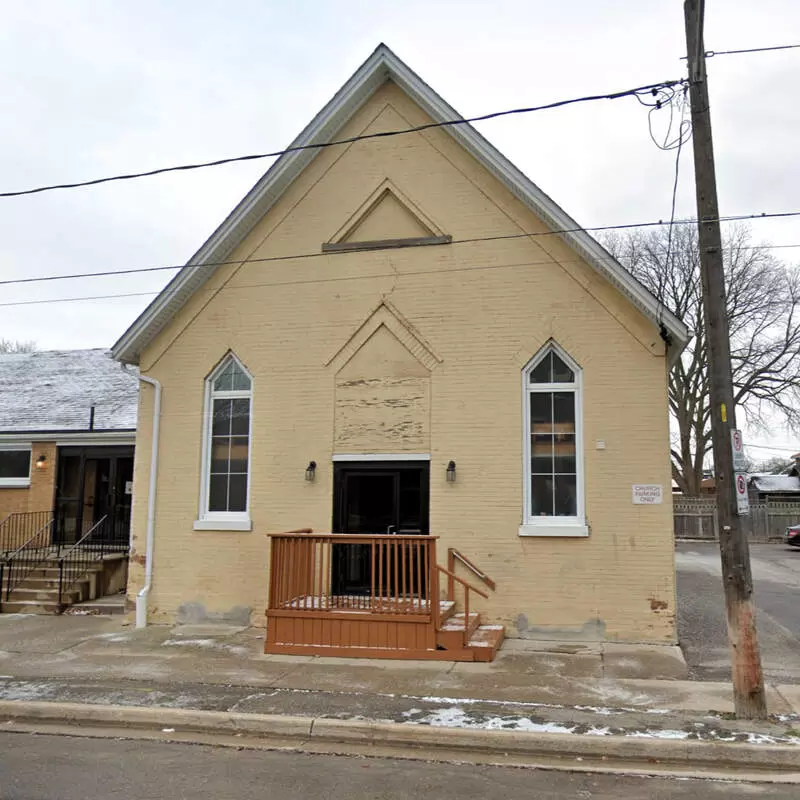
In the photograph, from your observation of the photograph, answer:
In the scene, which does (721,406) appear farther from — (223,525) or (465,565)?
(223,525)

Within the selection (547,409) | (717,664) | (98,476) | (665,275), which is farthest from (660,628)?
(665,275)

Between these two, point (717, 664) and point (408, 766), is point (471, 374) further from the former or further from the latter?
point (408, 766)

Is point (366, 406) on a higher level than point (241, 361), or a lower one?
lower

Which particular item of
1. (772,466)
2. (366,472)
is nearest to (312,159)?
(366,472)

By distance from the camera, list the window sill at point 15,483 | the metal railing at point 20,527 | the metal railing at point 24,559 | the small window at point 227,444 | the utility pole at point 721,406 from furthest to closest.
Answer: the window sill at point 15,483, the metal railing at point 20,527, the metal railing at point 24,559, the small window at point 227,444, the utility pole at point 721,406

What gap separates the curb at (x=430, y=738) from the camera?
6043 millimetres

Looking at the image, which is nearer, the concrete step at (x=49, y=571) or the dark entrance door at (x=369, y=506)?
the dark entrance door at (x=369, y=506)

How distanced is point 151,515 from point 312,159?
602 cm

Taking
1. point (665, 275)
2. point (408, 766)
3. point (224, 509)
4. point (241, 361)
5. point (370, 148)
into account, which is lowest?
point (408, 766)

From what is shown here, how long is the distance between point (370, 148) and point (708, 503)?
28.1m

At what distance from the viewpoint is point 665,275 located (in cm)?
3934

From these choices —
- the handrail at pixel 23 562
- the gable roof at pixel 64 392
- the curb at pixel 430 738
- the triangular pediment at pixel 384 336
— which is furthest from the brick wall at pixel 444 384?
the gable roof at pixel 64 392

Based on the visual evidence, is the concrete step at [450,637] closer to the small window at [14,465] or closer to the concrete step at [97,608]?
the concrete step at [97,608]

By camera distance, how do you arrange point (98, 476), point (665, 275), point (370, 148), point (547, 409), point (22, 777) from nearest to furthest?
point (22, 777) → point (547, 409) → point (370, 148) → point (98, 476) → point (665, 275)
